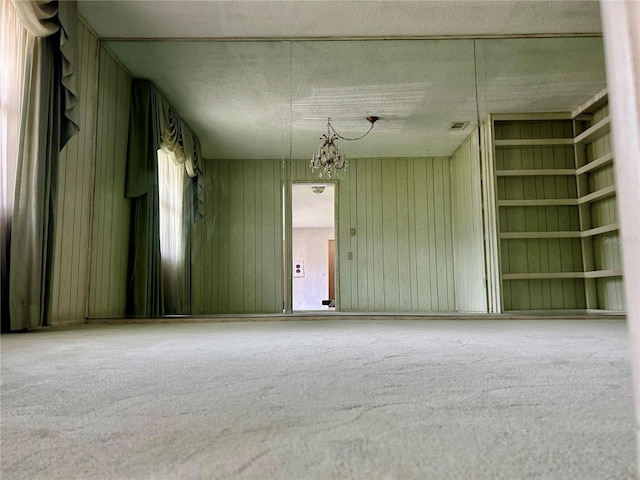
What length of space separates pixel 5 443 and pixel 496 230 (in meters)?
4.47

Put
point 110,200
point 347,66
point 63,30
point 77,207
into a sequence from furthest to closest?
point 347,66
point 110,200
point 77,207
point 63,30

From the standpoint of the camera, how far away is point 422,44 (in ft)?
13.2

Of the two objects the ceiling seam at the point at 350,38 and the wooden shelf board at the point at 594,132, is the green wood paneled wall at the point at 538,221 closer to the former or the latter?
the wooden shelf board at the point at 594,132

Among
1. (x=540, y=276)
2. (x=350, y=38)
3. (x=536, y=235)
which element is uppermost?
(x=350, y=38)

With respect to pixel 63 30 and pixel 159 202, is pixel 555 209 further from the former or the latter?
pixel 63 30

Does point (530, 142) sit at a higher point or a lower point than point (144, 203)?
higher

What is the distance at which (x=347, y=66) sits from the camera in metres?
4.13

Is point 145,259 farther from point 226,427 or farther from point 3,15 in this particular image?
point 226,427

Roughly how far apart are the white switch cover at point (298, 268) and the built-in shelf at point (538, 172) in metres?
2.12

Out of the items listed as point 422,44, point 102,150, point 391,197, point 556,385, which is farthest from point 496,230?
point 556,385

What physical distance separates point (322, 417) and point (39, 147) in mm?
2774

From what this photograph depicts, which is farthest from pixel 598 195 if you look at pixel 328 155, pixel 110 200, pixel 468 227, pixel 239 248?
pixel 110 200

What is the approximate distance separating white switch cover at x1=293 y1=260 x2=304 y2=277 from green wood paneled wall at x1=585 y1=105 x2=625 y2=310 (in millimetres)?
2619

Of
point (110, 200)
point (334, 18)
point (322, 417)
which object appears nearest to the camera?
point (322, 417)
